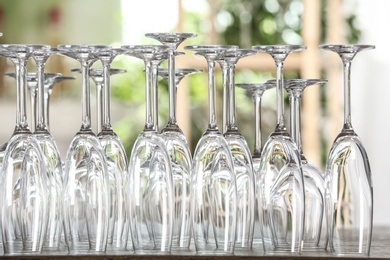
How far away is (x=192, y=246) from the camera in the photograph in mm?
1644

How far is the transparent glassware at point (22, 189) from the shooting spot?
153cm

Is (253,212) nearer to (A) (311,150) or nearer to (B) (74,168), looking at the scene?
(B) (74,168)

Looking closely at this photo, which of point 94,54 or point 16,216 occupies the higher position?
point 94,54

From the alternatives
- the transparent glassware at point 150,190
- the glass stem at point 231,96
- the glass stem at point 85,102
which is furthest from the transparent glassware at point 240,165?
the glass stem at point 85,102

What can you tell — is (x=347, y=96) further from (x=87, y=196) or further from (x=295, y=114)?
(x=87, y=196)

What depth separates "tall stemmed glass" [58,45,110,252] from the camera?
1542mm

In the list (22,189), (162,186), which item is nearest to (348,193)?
(162,186)

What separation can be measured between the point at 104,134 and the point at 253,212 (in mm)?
279

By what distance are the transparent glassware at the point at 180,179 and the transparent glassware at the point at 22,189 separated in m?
0.21

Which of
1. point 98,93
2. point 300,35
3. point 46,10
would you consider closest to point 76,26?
point 46,10

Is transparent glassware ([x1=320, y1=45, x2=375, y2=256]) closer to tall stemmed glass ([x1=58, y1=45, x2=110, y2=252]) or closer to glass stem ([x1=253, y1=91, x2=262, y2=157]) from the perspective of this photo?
glass stem ([x1=253, y1=91, x2=262, y2=157])

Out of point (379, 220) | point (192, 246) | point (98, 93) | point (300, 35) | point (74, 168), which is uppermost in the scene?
point (300, 35)

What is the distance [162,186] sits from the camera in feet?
5.09

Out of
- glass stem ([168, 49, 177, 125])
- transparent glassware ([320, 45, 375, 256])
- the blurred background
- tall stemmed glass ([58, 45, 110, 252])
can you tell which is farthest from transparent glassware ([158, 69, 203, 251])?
the blurred background
